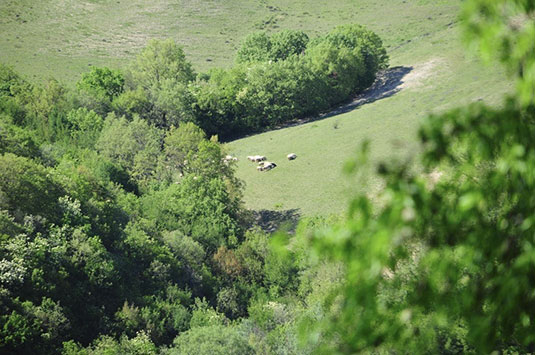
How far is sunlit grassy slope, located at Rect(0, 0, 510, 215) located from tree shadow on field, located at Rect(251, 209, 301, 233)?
3.43 feet

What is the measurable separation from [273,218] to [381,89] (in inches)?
1684

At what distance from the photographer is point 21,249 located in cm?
2666

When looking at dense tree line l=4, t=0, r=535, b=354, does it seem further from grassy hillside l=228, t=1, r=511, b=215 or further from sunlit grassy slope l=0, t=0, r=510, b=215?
sunlit grassy slope l=0, t=0, r=510, b=215

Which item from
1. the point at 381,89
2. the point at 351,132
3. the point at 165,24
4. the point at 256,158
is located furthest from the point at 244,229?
the point at 165,24

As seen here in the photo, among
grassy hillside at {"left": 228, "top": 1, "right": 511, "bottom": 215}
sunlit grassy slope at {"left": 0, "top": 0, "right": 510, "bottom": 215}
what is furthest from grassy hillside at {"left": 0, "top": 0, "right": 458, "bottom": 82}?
grassy hillside at {"left": 228, "top": 1, "right": 511, "bottom": 215}

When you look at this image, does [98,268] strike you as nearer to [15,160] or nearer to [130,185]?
[15,160]

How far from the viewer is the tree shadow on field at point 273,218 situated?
163 ft

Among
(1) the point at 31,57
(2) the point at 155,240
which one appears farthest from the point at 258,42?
(2) the point at 155,240

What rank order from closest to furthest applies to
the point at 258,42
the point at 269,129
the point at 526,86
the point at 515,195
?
the point at 526,86 < the point at 515,195 < the point at 269,129 < the point at 258,42

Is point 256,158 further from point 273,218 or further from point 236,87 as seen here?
point 236,87

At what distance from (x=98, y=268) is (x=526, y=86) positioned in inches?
1148

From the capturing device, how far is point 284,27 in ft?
408

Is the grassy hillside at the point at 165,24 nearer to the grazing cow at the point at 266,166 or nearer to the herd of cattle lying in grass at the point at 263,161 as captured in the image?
the herd of cattle lying in grass at the point at 263,161

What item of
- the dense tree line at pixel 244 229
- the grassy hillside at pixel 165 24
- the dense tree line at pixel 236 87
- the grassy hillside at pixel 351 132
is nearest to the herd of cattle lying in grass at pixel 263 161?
the grassy hillside at pixel 351 132
